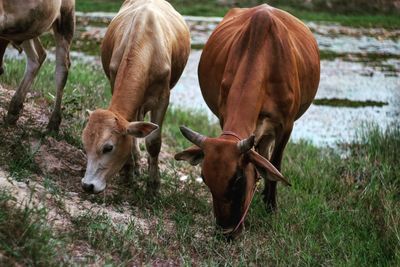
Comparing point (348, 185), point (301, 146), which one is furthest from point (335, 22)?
point (348, 185)

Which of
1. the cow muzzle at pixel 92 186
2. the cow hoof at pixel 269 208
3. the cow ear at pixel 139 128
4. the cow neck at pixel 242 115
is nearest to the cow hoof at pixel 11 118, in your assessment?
the cow muzzle at pixel 92 186

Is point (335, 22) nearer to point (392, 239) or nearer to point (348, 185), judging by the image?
→ point (348, 185)

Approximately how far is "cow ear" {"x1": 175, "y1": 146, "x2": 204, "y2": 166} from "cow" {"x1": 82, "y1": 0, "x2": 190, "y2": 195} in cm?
39

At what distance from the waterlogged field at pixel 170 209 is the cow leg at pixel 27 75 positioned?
166 mm

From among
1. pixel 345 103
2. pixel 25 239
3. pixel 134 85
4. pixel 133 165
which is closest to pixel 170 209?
pixel 133 165

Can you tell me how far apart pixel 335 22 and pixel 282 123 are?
636 inches

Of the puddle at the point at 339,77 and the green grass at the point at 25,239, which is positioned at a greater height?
the green grass at the point at 25,239

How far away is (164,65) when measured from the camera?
763 cm

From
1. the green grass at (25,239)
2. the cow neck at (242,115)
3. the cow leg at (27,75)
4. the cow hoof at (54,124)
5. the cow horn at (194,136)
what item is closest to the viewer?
the green grass at (25,239)

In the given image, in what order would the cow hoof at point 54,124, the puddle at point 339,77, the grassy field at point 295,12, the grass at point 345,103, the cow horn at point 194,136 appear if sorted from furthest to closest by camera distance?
the grassy field at point 295,12 → the grass at point 345,103 → the puddle at point 339,77 → the cow hoof at point 54,124 → the cow horn at point 194,136

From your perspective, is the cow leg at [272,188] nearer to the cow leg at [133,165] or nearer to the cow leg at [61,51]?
the cow leg at [133,165]

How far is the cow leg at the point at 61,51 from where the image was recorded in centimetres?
847

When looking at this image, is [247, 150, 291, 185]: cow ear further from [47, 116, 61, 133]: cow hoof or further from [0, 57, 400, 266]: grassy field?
[47, 116, 61, 133]: cow hoof

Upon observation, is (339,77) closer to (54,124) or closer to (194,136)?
(54,124)
